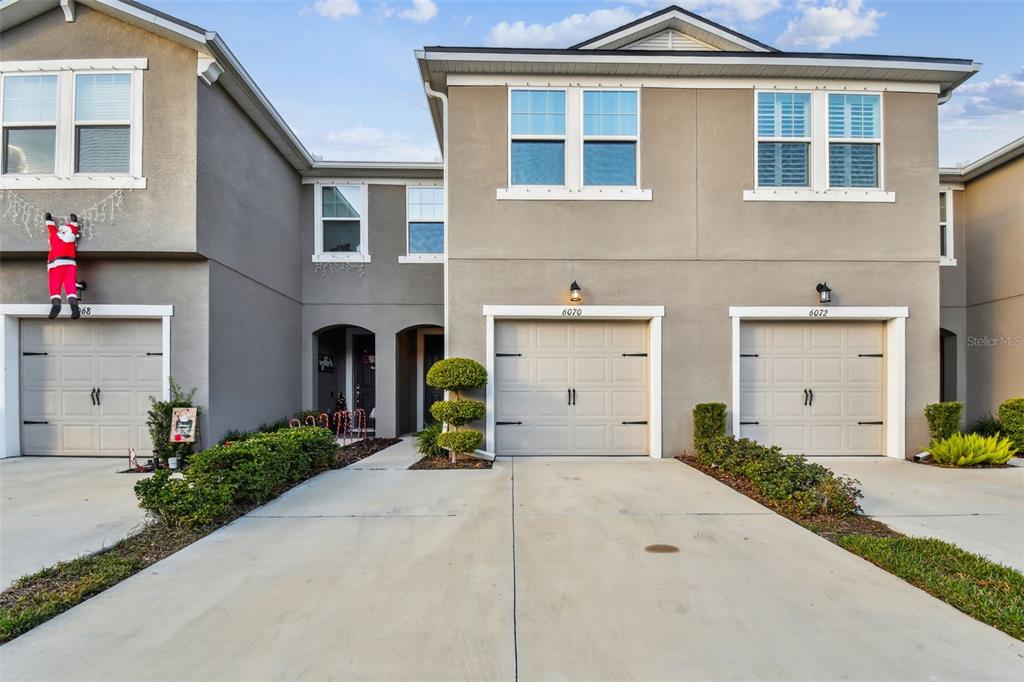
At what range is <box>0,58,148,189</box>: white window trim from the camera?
24.9 feet

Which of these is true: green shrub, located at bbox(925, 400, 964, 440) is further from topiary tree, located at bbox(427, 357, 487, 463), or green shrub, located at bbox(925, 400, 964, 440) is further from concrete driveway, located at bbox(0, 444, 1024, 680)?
topiary tree, located at bbox(427, 357, 487, 463)

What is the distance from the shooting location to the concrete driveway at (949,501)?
4523mm

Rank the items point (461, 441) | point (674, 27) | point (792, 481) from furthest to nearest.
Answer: point (674, 27)
point (461, 441)
point (792, 481)

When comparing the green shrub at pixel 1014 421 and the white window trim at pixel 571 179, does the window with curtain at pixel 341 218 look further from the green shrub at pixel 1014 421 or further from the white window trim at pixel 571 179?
the green shrub at pixel 1014 421

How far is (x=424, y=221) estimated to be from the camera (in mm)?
11211

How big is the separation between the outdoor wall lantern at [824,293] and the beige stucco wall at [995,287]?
5.54 meters

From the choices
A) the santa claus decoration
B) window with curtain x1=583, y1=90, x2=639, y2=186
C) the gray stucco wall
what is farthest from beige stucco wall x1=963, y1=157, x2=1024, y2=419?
the santa claus decoration

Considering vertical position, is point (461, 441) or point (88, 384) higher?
point (88, 384)

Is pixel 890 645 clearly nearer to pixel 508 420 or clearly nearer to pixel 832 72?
pixel 508 420

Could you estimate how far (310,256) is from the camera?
11172mm

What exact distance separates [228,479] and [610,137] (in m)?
7.16

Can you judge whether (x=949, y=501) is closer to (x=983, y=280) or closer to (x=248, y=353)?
(x=983, y=280)

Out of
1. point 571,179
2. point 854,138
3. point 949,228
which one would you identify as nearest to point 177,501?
point 571,179

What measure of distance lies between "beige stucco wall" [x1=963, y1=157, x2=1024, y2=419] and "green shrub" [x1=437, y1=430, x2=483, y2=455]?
11.1 meters
